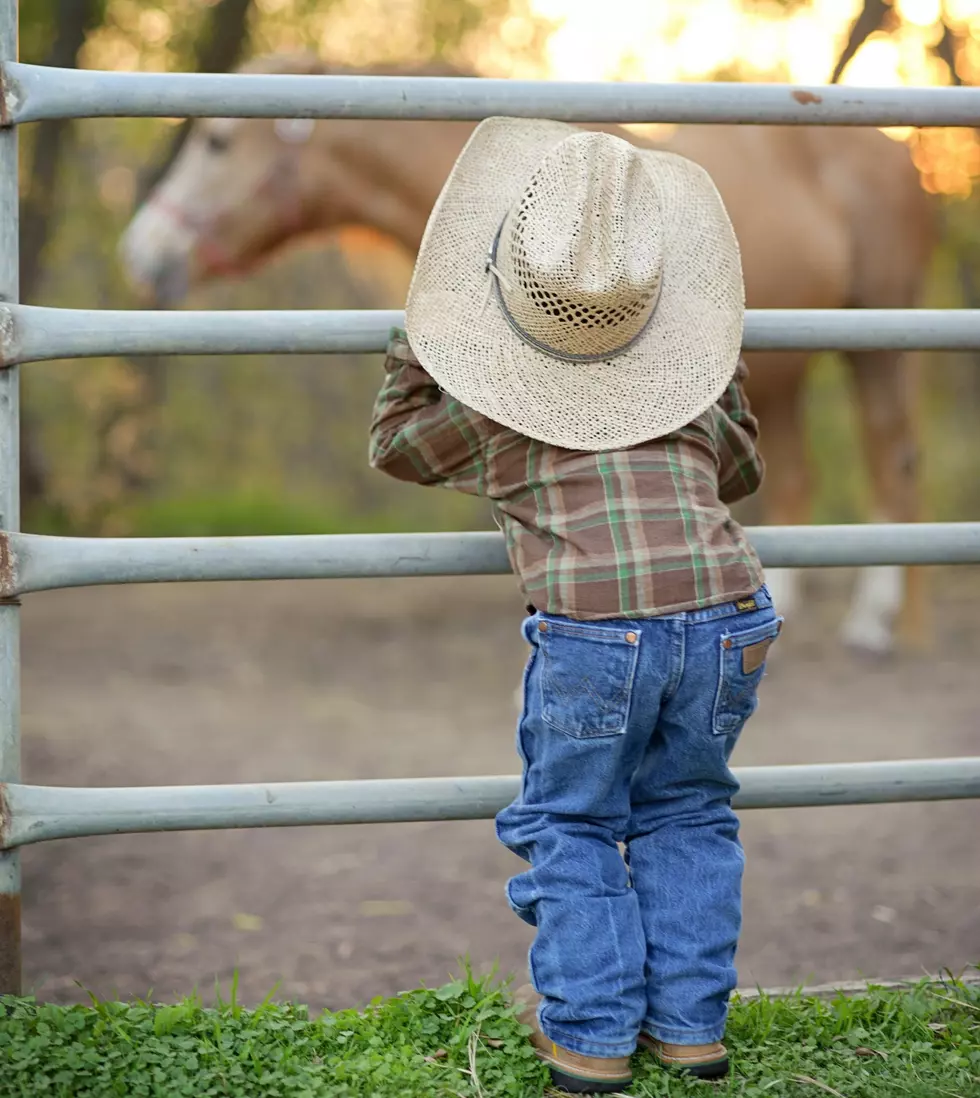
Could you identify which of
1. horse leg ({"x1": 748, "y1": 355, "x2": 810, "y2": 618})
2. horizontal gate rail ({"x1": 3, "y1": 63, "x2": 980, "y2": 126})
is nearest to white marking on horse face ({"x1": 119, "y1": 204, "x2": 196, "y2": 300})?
horse leg ({"x1": 748, "y1": 355, "x2": 810, "y2": 618})

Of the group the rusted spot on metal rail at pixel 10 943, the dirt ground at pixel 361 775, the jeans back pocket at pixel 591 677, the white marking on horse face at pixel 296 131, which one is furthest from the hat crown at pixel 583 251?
the white marking on horse face at pixel 296 131

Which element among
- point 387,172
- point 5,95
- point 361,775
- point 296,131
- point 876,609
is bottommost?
point 361,775

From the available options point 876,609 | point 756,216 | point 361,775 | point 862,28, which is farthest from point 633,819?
point 862,28

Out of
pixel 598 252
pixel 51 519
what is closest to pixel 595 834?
pixel 598 252

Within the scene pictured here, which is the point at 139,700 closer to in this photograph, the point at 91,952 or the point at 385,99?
the point at 91,952

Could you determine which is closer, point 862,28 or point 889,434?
point 862,28

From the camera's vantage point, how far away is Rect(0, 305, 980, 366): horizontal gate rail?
5.75ft

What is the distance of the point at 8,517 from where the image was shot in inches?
69.5

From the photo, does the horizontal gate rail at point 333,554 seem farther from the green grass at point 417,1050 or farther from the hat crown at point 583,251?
the green grass at point 417,1050

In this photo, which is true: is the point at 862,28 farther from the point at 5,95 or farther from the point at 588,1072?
the point at 588,1072

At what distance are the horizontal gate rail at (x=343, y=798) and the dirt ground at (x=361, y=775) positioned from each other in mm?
551

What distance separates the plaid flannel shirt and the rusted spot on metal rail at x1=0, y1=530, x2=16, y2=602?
19.4 inches

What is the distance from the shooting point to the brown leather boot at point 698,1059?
1.63 meters

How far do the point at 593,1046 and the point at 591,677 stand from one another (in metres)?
0.45
